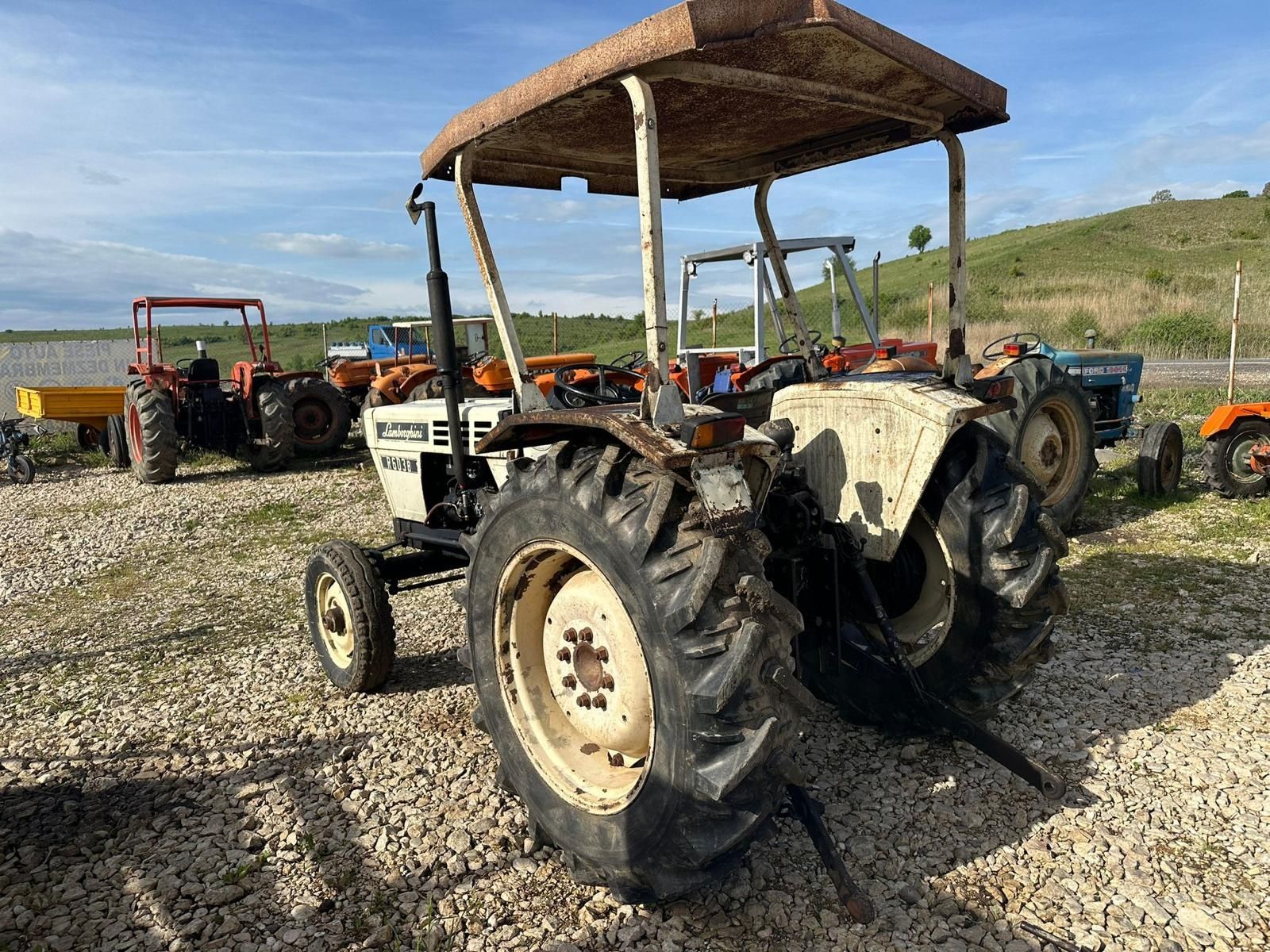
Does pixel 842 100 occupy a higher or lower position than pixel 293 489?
higher

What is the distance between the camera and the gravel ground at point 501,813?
239 centimetres

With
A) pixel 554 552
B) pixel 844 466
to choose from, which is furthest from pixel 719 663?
pixel 844 466

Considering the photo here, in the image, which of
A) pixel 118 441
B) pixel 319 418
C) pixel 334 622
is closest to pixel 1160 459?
pixel 334 622

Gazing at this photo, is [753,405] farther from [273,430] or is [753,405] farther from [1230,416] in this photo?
[273,430]

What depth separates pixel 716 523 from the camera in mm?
2098

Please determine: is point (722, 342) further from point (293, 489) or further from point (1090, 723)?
point (1090, 723)

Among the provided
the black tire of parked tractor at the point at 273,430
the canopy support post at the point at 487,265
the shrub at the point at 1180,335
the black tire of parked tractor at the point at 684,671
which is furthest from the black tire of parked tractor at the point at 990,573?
the shrub at the point at 1180,335

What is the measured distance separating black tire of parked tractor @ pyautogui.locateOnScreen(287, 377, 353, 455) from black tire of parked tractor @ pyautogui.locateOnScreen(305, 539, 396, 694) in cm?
840

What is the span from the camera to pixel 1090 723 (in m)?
3.42

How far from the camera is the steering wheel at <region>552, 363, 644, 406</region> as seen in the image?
3.10 meters

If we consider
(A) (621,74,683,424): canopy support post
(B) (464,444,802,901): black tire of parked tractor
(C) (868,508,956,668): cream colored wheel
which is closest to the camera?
(B) (464,444,802,901): black tire of parked tractor

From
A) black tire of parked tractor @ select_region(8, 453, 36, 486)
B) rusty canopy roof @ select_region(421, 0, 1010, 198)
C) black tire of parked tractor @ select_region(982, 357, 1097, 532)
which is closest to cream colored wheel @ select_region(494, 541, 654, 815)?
rusty canopy roof @ select_region(421, 0, 1010, 198)

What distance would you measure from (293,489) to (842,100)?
9143 mm

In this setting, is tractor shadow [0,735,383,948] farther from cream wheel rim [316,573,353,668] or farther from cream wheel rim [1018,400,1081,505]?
cream wheel rim [1018,400,1081,505]
